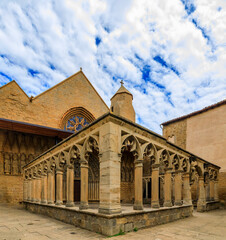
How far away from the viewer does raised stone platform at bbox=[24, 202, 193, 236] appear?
4.35 metres

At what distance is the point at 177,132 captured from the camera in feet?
53.0

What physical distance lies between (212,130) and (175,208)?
8921 millimetres

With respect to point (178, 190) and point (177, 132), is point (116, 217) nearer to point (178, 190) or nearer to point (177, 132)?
point (178, 190)

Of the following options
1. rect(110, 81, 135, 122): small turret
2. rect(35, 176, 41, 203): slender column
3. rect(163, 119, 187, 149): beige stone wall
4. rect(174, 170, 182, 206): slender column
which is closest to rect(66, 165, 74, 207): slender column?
rect(35, 176, 41, 203): slender column

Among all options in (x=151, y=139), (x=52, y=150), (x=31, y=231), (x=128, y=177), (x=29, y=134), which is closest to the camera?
(x=31, y=231)

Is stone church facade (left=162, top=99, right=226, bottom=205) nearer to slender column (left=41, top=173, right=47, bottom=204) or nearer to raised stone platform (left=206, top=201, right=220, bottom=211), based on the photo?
raised stone platform (left=206, top=201, right=220, bottom=211)

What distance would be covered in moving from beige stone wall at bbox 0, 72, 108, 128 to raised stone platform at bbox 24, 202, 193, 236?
8.15m

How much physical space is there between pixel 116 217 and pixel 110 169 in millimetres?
1029

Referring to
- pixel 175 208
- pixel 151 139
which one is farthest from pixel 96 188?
pixel 151 139

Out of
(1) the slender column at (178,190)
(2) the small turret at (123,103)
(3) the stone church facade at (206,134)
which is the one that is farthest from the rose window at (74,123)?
(1) the slender column at (178,190)

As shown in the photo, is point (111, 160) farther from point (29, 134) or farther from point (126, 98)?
point (126, 98)

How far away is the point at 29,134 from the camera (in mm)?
12438

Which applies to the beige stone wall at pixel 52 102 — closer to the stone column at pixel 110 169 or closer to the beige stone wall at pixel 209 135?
the beige stone wall at pixel 209 135

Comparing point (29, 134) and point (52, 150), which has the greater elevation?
point (29, 134)
